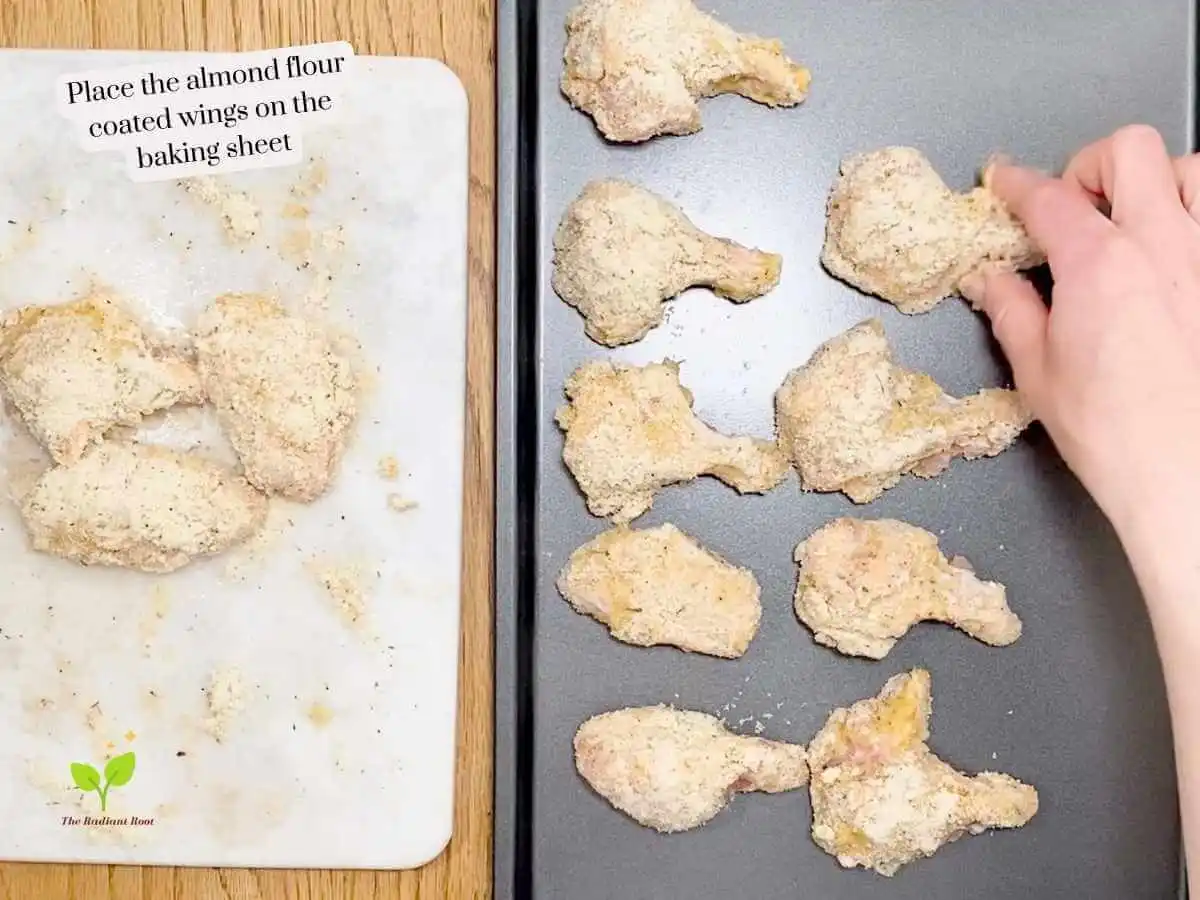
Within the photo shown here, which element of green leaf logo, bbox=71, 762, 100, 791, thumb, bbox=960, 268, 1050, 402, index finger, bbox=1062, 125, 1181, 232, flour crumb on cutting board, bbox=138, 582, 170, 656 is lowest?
green leaf logo, bbox=71, 762, 100, 791

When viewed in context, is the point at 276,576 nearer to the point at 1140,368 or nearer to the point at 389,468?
the point at 389,468

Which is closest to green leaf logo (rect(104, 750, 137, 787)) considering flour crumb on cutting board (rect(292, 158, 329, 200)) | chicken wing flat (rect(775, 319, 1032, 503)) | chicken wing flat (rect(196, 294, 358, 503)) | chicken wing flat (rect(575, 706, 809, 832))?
chicken wing flat (rect(196, 294, 358, 503))

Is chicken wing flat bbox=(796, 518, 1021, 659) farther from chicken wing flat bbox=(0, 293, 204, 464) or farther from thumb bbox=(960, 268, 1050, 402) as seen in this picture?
chicken wing flat bbox=(0, 293, 204, 464)

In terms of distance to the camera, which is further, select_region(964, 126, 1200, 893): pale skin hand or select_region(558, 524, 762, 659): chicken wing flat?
select_region(558, 524, 762, 659): chicken wing flat

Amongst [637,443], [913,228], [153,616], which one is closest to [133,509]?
[153,616]

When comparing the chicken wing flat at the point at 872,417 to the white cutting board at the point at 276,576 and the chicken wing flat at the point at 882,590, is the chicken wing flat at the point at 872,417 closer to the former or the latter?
the chicken wing flat at the point at 882,590
